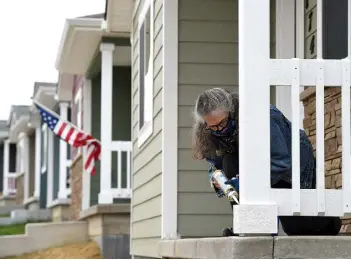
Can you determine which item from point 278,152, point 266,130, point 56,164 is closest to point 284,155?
point 278,152

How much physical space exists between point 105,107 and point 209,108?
9802 millimetres

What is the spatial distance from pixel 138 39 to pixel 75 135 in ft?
16.6

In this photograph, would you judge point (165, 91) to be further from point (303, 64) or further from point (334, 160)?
point (303, 64)

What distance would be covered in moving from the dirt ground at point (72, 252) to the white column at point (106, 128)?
896 millimetres

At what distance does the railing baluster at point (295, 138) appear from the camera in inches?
179

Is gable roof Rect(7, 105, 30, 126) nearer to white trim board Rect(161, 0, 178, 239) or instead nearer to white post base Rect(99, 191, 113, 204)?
white post base Rect(99, 191, 113, 204)

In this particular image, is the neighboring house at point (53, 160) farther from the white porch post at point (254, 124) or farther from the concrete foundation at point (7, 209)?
the white porch post at point (254, 124)

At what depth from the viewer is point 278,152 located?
4.77 meters

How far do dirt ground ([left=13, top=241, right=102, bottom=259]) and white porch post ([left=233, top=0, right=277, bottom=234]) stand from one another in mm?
9882

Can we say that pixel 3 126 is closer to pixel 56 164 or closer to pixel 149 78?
pixel 56 164

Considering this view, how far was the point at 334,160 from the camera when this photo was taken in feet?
20.7

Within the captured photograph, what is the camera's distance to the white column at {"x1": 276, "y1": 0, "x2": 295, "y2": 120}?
7680mm

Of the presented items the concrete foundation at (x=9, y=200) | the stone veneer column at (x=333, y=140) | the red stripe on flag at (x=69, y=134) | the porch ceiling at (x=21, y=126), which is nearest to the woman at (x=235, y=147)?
the stone veneer column at (x=333, y=140)

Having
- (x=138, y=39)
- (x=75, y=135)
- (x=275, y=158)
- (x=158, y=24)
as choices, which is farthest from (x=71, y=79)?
(x=275, y=158)
